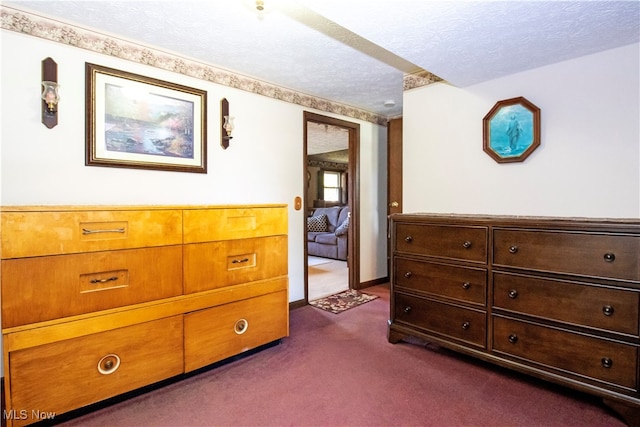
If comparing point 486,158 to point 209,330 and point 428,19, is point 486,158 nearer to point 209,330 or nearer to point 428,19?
point 428,19

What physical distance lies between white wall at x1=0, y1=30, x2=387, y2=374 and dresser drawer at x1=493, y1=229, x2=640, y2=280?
2027 millimetres

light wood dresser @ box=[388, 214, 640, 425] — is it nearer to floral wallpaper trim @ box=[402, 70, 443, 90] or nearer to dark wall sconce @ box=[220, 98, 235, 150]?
floral wallpaper trim @ box=[402, 70, 443, 90]


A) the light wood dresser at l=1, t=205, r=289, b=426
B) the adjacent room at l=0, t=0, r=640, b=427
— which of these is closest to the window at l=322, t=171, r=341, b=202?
the adjacent room at l=0, t=0, r=640, b=427

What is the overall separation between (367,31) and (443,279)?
1657 mm

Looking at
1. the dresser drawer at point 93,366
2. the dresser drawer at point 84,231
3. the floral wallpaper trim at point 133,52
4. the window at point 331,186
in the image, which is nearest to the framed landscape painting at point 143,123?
the floral wallpaper trim at point 133,52

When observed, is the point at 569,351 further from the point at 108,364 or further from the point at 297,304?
the point at 108,364

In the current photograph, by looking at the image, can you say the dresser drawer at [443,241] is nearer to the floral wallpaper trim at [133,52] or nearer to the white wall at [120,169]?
the white wall at [120,169]

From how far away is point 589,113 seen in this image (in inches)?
83.8

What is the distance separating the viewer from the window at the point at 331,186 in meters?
9.08

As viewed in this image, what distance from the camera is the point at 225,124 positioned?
2.84 metres

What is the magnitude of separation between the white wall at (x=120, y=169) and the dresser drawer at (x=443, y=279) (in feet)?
4.32

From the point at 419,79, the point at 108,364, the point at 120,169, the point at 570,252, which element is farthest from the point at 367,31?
the point at 108,364

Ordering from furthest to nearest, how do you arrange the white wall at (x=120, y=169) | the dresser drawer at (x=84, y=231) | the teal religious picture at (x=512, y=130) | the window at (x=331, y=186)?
the window at (x=331, y=186)
the teal religious picture at (x=512, y=130)
the white wall at (x=120, y=169)
the dresser drawer at (x=84, y=231)

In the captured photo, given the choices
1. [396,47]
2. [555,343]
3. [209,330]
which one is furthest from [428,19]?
[209,330]
